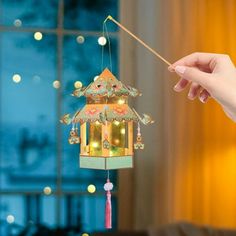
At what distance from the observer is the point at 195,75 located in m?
1.21

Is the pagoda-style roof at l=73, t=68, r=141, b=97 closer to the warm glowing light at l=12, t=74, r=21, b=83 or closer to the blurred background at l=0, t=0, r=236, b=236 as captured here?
the blurred background at l=0, t=0, r=236, b=236

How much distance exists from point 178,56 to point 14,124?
0.99 meters

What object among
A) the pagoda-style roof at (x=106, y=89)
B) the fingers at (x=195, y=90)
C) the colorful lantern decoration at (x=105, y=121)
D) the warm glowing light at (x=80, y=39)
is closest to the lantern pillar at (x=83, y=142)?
the colorful lantern decoration at (x=105, y=121)

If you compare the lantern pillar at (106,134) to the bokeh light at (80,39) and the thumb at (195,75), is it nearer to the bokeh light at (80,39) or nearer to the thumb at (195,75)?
the thumb at (195,75)

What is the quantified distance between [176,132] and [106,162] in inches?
45.5

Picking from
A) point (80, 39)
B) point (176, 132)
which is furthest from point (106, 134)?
point (80, 39)

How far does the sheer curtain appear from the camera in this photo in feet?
8.61

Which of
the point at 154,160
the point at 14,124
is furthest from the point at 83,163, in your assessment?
the point at 14,124

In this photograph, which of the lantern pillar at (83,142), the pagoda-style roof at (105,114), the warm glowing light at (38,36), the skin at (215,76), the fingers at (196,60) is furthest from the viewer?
the warm glowing light at (38,36)

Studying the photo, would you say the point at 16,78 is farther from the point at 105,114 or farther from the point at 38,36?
the point at 105,114

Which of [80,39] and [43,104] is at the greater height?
[80,39]

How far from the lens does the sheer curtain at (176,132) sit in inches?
103

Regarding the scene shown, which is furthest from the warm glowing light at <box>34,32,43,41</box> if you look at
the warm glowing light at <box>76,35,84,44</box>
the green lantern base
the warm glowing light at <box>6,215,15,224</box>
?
the green lantern base

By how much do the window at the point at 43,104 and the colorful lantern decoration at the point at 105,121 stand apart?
3.92 feet
